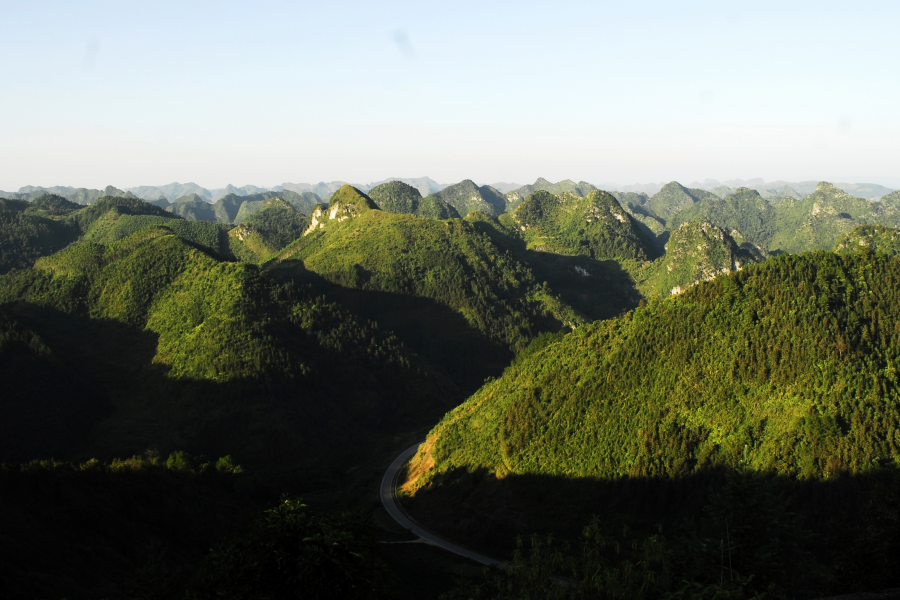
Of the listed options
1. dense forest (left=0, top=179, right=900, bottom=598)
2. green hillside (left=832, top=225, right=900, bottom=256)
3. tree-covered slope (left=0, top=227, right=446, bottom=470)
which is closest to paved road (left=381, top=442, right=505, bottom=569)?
dense forest (left=0, top=179, right=900, bottom=598)

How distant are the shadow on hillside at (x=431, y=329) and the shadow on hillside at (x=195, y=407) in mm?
21090

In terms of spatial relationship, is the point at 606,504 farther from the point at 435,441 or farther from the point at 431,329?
the point at 431,329

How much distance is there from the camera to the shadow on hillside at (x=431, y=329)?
173500 millimetres

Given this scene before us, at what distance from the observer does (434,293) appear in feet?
652

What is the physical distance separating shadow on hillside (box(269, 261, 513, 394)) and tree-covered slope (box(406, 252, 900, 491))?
234 feet

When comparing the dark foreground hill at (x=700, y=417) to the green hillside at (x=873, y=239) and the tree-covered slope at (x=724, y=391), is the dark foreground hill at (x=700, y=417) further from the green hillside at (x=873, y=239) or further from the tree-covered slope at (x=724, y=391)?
the green hillside at (x=873, y=239)

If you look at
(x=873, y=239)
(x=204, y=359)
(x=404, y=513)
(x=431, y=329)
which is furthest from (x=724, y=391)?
(x=873, y=239)

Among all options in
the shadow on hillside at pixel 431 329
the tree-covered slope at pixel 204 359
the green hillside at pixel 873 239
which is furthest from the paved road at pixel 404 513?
the green hillside at pixel 873 239

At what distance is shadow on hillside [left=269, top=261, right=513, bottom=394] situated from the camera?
17350 cm

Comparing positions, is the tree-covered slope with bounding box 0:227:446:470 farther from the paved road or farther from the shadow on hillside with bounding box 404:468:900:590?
the shadow on hillside with bounding box 404:468:900:590

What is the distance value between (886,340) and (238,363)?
109m

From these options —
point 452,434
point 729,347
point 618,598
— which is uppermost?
point 729,347

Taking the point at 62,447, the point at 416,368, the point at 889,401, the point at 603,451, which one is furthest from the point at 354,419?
the point at 889,401

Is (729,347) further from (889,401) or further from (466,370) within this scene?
(466,370)
